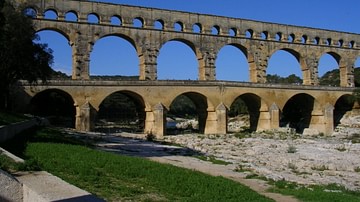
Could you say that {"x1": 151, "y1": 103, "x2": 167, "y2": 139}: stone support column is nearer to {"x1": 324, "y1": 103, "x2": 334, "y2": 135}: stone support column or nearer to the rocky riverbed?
the rocky riverbed

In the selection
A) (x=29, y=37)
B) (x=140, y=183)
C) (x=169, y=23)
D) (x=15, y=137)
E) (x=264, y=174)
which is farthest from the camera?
(x=169, y=23)

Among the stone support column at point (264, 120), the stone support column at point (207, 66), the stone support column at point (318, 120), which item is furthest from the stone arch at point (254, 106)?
the stone support column at point (318, 120)

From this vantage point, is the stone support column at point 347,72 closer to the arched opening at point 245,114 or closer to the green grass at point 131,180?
the arched opening at point 245,114

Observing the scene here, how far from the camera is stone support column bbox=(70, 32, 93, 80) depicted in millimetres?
42219

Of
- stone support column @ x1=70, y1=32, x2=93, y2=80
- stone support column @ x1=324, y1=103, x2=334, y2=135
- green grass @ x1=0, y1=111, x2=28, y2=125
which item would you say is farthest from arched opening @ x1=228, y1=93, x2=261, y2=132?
green grass @ x1=0, y1=111, x2=28, y2=125

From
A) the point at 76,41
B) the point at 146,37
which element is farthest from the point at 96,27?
the point at 146,37

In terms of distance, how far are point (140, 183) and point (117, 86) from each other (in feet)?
98.8

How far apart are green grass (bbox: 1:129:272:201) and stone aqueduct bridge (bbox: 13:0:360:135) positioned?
25.5 m

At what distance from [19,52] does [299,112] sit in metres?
40.0

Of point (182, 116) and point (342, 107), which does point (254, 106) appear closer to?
point (342, 107)

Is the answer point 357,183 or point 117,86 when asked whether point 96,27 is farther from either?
point 357,183

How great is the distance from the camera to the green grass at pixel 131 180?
374 inches

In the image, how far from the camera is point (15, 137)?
1786 centimetres

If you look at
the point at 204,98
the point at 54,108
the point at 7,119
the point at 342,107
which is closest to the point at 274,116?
the point at 204,98
